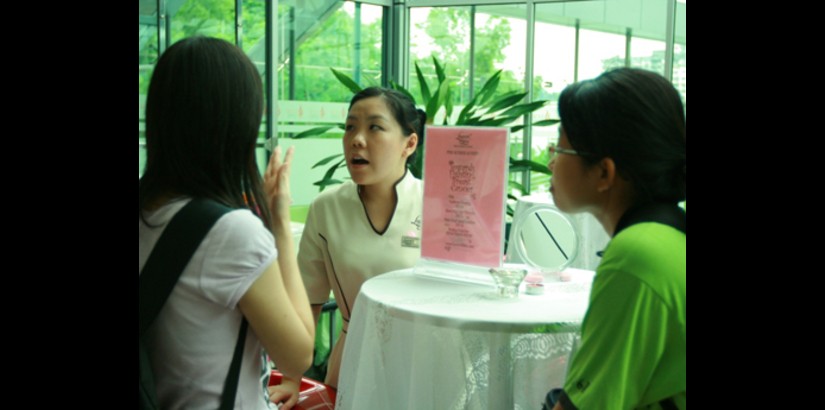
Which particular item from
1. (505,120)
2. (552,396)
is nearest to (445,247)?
(552,396)

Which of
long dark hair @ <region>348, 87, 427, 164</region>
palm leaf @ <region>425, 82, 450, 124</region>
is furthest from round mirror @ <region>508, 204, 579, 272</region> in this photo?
palm leaf @ <region>425, 82, 450, 124</region>

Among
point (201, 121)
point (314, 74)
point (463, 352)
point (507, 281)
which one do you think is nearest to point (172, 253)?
point (201, 121)

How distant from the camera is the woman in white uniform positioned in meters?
2.84

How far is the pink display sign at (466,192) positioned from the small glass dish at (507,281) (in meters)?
0.10

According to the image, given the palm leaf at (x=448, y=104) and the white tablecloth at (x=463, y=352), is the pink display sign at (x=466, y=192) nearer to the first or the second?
the white tablecloth at (x=463, y=352)

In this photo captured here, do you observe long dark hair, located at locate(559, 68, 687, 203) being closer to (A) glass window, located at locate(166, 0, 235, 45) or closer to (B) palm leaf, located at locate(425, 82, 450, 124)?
(A) glass window, located at locate(166, 0, 235, 45)

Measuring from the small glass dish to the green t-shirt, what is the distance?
0.80m

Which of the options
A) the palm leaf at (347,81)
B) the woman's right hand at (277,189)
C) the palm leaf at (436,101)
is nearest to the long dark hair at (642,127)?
the woman's right hand at (277,189)

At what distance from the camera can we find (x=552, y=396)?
5.77ft

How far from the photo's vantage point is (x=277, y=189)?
141 cm

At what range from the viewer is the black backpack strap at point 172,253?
4.02 ft

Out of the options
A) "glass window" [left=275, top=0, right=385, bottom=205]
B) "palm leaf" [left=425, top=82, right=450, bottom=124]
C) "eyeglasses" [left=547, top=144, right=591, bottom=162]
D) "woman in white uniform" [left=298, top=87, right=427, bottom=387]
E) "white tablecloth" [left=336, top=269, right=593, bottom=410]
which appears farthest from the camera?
"glass window" [left=275, top=0, right=385, bottom=205]

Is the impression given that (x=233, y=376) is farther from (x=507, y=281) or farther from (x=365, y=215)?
(x=365, y=215)
